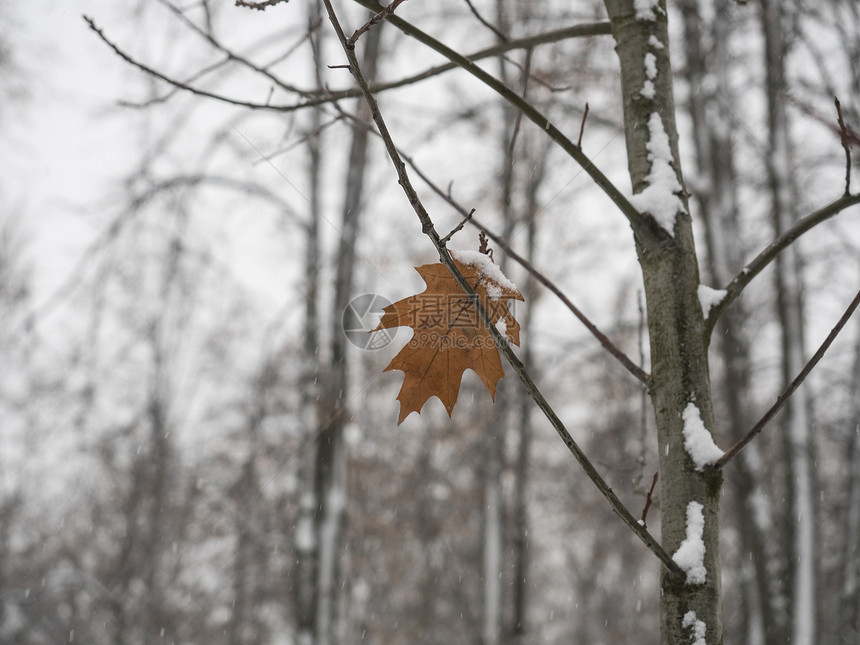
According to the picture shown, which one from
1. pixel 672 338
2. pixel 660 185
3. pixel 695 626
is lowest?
pixel 695 626

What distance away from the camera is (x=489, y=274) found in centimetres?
88

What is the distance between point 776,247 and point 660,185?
0.71 ft

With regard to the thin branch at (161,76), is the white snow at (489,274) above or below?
below

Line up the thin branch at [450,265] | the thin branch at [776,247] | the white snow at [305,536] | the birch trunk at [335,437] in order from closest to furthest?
the thin branch at [450,265]
the thin branch at [776,247]
the birch trunk at [335,437]
the white snow at [305,536]

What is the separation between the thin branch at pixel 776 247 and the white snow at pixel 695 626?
418 mm

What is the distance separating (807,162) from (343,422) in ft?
16.9

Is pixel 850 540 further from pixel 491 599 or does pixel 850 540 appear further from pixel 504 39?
pixel 504 39

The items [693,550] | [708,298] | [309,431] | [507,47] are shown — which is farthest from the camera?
[309,431]

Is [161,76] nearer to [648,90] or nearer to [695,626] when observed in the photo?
[648,90]

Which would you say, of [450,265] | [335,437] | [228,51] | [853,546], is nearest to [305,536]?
[335,437]

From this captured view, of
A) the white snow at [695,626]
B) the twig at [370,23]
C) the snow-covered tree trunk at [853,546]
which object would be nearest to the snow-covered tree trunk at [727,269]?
the snow-covered tree trunk at [853,546]

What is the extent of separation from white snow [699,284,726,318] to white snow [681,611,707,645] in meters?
0.45

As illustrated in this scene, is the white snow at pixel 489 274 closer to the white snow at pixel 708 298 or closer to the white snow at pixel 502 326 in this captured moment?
the white snow at pixel 502 326

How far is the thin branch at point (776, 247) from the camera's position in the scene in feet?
3.02
